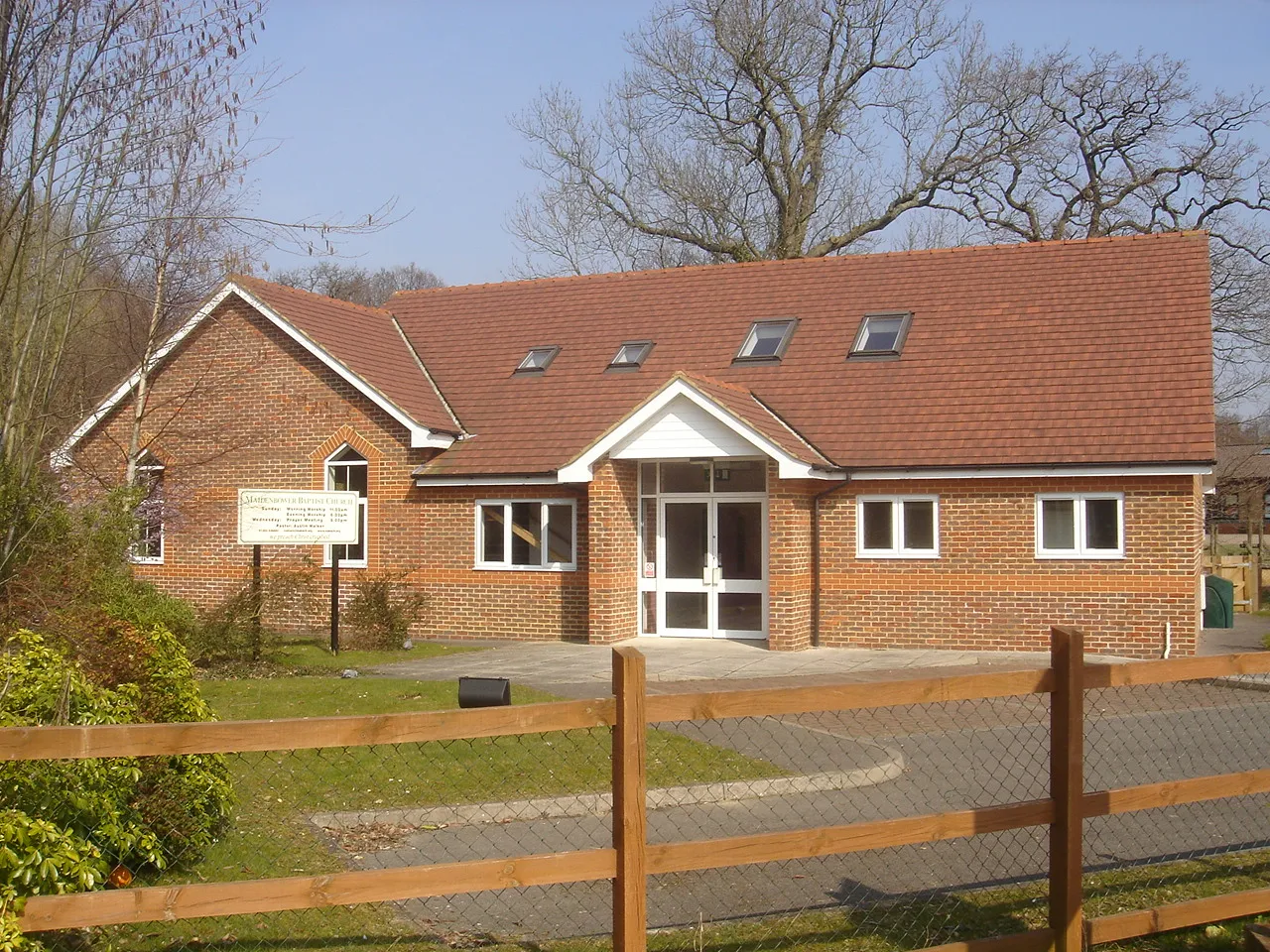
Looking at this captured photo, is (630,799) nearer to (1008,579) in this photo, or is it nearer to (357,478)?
(1008,579)

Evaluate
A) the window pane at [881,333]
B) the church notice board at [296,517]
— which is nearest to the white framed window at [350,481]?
the church notice board at [296,517]

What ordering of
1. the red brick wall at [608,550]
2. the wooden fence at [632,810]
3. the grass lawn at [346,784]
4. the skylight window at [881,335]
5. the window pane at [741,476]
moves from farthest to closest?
the skylight window at [881,335] < the window pane at [741,476] < the red brick wall at [608,550] < the grass lawn at [346,784] < the wooden fence at [632,810]

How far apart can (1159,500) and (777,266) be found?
355 inches

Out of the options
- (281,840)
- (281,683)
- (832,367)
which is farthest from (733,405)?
(281,840)

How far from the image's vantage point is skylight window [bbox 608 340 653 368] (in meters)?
22.7

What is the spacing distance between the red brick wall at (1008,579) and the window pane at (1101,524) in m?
0.19

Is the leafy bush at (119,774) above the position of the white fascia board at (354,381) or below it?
below

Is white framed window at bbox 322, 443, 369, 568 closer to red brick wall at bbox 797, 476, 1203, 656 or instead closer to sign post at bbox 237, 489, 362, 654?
sign post at bbox 237, 489, 362, 654

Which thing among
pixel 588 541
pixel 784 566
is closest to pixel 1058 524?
pixel 784 566

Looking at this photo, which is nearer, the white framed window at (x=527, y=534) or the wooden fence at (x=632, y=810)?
the wooden fence at (x=632, y=810)

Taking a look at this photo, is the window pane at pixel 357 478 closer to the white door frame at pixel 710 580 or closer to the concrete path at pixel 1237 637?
the white door frame at pixel 710 580

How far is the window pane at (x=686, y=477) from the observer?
2028 cm

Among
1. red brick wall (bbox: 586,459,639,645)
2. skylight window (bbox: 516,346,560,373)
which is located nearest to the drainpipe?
red brick wall (bbox: 586,459,639,645)

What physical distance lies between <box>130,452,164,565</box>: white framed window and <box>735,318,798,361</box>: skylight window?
383 inches
